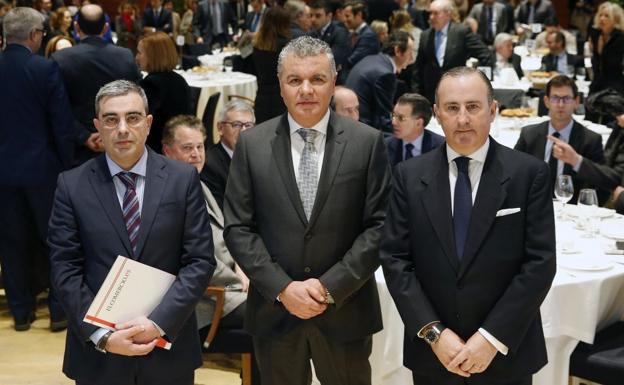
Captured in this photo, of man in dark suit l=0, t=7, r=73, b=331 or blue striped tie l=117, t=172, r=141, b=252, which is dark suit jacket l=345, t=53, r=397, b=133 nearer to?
man in dark suit l=0, t=7, r=73, b=331

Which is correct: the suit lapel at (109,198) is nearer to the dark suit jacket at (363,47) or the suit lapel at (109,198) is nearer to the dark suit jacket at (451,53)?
the dark suit jacket at (451,53)

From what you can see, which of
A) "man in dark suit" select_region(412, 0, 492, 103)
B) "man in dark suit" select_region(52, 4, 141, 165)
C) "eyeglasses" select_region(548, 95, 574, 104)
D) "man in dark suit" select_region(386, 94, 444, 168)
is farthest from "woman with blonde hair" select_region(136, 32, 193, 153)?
"man in dark suit" select_region(412, 0, 492, 103)

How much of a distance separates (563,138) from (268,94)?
103 inches

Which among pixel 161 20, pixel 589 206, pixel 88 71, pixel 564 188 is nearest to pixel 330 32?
pixel 88 71

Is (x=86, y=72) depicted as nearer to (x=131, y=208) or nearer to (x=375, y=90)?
(x=375, y=90)

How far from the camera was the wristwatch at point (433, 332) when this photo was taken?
8.14 feet

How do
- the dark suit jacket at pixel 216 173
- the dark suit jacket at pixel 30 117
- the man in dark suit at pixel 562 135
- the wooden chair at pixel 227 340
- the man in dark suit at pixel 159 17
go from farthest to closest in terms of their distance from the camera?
the man in dark suit at pixel 159 17, the man in dark suit at pixel 562 135, the dark suit jacket at pixel 30 117, the dark suit jacket at pixel 216 173, the wooden chair at pixel 227 340

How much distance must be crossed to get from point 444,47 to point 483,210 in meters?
5.78

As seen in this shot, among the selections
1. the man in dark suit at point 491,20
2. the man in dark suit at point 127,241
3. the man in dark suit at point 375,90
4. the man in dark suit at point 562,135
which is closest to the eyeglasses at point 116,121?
the man in dark suit at point 127,241

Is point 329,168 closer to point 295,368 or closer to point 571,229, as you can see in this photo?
point 295,368

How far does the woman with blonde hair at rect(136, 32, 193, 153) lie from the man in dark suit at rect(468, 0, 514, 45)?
8.34 meters

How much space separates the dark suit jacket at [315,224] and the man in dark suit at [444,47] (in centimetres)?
530

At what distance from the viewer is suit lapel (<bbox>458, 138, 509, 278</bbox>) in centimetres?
247

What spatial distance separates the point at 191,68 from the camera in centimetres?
983
